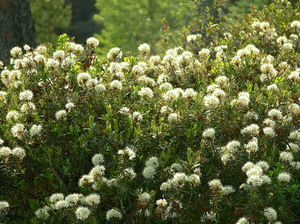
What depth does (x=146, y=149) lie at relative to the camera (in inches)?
130

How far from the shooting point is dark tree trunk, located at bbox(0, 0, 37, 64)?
7.88m

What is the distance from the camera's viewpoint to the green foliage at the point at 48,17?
1795 cm

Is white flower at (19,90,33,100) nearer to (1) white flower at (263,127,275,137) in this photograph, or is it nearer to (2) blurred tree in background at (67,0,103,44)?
(1) white flower at (263,127,275,137)

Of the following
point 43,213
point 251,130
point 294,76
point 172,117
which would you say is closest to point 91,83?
point 172,117

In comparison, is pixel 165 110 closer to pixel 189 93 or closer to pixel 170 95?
pixel 170 95

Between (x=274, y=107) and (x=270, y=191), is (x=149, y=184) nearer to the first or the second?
(x=270, y=191)

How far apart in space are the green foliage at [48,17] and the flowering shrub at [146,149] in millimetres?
14404

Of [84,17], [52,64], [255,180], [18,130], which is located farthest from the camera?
[84,17]

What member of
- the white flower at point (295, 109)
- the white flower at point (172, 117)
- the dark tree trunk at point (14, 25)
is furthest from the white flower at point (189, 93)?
the dark tree trunk at point (14, 25)

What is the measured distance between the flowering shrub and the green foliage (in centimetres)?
1440

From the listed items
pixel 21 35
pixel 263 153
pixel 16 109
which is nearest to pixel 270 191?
pixel 263 153

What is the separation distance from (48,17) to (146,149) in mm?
16782

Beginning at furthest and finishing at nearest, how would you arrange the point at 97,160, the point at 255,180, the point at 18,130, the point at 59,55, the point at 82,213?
the point at 59,55 < the point at 18,130 < the point at 97,160 < the point at 255,180 < the point at 82,213

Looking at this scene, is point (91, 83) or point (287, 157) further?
point (91, 83)
